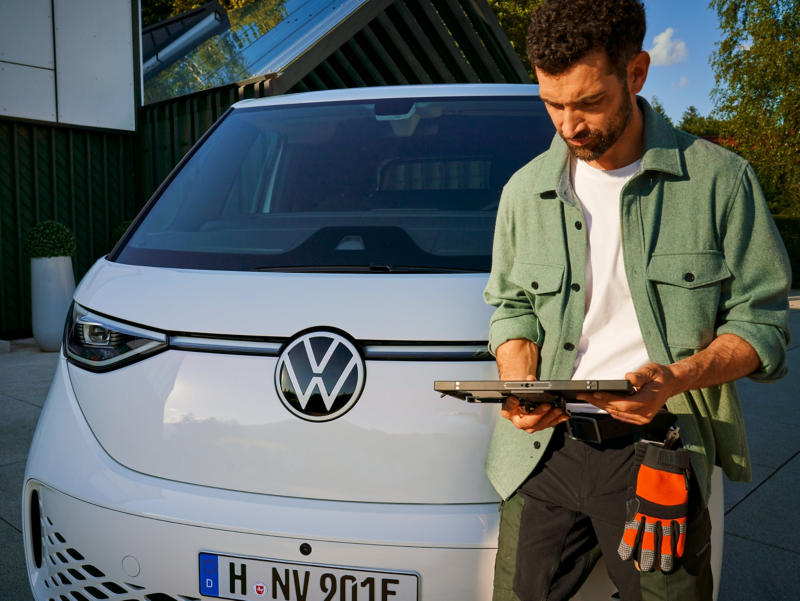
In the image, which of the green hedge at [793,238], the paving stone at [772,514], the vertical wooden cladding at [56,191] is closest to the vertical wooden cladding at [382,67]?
the vertical wooden cladding at [56,191]

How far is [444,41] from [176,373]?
10582 mm

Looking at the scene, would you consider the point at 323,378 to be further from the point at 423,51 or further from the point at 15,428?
the point at 423,51

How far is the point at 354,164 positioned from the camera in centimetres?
239

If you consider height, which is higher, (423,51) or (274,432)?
(423,51)

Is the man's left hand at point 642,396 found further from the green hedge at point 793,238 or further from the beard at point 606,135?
the green hedge at point 793,238

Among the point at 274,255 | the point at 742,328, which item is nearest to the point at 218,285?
the point at 274,255

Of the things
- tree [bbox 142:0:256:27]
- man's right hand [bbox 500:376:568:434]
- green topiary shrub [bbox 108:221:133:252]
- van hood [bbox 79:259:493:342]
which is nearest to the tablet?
man's right hand [bbox 500:376:568:434]

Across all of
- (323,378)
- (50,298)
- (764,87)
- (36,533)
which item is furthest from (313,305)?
(764,87)

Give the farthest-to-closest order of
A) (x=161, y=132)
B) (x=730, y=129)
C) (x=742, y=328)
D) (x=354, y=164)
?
(x=730, y=129) → (x=161, y=132) → (x=354, y=164) → (x=742, y=328)

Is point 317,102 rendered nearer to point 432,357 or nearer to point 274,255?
point 274,255

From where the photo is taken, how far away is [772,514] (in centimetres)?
337

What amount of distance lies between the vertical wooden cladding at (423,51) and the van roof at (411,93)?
A: 24.2 feet

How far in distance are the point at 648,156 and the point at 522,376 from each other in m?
0.50

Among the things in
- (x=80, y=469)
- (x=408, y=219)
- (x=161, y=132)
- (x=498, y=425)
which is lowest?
(x=80, y=469)
